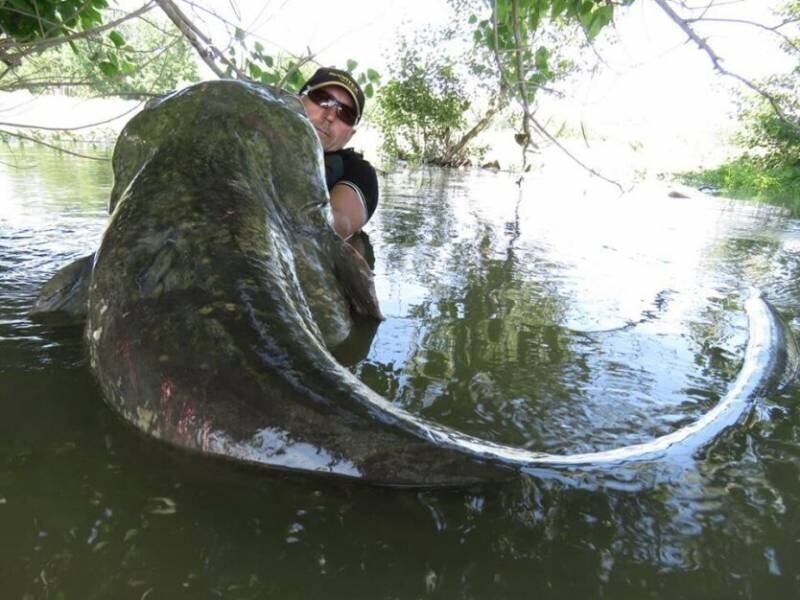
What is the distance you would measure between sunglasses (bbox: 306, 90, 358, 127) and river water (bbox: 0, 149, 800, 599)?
154cm

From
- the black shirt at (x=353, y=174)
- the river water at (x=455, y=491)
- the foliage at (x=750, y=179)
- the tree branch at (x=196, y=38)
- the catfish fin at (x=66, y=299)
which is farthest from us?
the foliage at (x=750, y=179)

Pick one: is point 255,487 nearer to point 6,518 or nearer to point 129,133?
point 6,518

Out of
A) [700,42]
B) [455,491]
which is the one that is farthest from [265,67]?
[455,491]

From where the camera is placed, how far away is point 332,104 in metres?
3.93

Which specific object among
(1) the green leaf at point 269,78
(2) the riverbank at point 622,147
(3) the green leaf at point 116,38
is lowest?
(2) the riverbank at point 622,147

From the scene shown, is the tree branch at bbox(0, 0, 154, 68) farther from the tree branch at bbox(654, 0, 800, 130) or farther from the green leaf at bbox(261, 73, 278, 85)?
the tree branch at bbox(654, 0, 800, 130)

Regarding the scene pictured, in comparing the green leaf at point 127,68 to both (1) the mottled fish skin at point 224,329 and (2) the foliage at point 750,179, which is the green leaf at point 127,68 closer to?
(1) the mottled fish skin at point 224,329

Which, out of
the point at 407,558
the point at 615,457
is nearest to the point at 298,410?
the point at 407,558

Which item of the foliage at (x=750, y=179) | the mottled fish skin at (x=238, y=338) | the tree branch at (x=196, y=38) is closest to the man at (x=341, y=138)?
the tree branch at (x=196, y=38)

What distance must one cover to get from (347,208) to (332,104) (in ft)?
2.54

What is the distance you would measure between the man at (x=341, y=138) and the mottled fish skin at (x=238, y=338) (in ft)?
5.08

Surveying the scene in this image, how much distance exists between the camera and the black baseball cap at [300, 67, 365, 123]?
383 centimetres

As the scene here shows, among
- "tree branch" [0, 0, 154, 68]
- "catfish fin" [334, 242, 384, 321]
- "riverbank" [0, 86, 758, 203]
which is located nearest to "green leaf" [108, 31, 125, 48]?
"tree branch" [0, 0, 154, 68]

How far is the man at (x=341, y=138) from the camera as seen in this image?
3.85 metres
